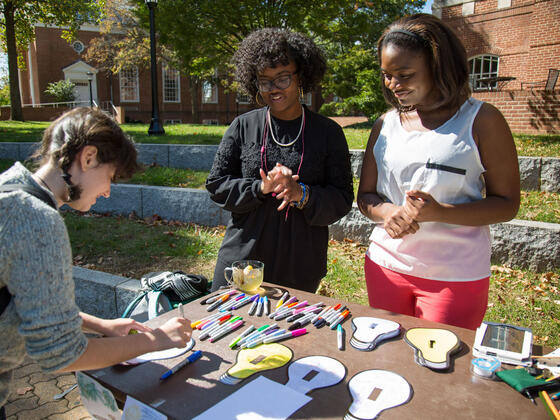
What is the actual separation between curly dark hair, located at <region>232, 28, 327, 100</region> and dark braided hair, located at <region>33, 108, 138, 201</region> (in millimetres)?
1088

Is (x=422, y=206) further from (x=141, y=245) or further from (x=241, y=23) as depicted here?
(x=241, y=23)

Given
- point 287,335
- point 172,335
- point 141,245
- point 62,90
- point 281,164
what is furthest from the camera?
point 62,90

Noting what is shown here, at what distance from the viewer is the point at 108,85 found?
91.4 ft

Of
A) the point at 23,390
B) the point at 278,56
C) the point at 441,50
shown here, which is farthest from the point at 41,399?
the point at 441,50

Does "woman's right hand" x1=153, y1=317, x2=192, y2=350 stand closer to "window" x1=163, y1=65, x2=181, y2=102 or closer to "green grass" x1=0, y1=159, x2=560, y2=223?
Result: "green grass" x1=0, y1=159, x2=560, y2=223

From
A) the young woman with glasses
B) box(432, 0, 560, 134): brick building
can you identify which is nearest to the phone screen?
the young woman with glasses

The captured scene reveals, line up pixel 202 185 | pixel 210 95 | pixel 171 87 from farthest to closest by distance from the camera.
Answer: pixel 210 95, pixel 171 87, pixel 202 185

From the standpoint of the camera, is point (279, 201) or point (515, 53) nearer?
point (279, 201)

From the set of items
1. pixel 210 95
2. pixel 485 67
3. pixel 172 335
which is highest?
pixel 485 67

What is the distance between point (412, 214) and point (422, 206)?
5 centimetres

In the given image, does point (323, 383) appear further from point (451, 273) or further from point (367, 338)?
Answer: point (451, 273)

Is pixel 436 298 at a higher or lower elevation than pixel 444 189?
lower

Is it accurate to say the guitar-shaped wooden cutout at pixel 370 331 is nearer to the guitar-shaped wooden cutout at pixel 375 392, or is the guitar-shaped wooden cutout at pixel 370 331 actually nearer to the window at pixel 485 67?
the guitar-shaped wooden cutout at pixel 375 392

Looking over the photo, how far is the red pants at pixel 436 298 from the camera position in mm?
1853
